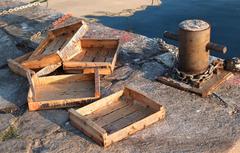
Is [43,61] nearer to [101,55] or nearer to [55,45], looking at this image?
[55,45]

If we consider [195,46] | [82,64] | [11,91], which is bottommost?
[11,91]

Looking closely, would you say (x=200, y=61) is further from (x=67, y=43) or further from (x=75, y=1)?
(x=75, y=1)

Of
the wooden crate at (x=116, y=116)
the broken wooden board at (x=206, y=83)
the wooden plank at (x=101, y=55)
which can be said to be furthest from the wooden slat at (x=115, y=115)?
the wooden plank at (x=101, y=55)

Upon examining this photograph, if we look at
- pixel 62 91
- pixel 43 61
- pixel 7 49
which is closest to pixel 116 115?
pixel 62 91

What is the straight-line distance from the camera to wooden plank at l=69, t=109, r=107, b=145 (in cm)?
493

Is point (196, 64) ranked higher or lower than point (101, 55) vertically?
higher

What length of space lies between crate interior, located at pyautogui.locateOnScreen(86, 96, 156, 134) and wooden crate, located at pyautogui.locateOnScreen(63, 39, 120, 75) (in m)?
0.80

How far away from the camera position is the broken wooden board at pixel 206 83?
589cm

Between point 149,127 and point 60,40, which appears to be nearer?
point 149,127

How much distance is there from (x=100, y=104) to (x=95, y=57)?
1.43 metres

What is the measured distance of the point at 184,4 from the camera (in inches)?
687

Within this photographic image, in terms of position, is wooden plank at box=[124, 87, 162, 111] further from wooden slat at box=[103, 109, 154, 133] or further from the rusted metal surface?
the rusted metal surface

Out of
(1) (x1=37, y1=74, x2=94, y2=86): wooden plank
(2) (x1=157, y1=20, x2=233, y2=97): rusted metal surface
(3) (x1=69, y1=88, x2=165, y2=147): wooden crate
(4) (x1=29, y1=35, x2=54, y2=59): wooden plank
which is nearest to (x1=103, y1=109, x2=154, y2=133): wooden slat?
(3) (x1=69, y1=88, x2=165, y2=147): wooden crate

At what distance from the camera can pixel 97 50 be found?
7.17 metres
